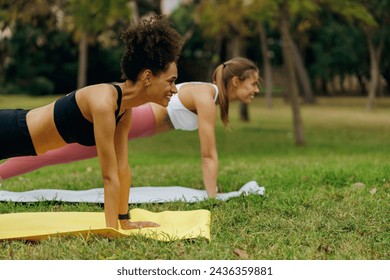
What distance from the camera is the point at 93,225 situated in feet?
12.1

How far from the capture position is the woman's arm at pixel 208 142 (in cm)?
471

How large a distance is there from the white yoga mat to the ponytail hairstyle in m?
0.70

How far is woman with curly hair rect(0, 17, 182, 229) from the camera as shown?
11.0 feet

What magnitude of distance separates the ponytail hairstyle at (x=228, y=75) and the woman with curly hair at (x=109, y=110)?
1.61 meters

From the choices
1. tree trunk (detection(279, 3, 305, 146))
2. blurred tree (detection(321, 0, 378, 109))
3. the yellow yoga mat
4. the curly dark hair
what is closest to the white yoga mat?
the yellow yoga mat

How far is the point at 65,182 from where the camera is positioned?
225 inches

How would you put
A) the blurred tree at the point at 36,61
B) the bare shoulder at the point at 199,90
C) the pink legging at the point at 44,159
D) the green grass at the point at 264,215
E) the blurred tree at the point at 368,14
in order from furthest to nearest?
the blurred tree at the point at 36,61 → the blurred tree at the point at 368,14 → the bare shoulder at the point at 199,90 → the pink legging at the point at 44,159 → the green grass at the point at 264,215

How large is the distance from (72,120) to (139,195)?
148cm

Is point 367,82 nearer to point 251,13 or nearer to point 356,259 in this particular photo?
point 251,13

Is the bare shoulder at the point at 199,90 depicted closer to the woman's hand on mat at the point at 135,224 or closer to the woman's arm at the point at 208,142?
the woman's arm at the point at 208,142

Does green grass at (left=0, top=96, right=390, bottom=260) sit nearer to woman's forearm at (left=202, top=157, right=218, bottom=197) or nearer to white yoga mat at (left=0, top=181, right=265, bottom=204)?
white yoga mat at (left=0, top=181, right=265, bottom=204)

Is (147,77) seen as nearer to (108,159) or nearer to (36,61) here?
(108,159)

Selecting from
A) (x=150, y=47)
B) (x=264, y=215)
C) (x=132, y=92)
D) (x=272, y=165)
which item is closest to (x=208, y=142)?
(x=264, y=215)

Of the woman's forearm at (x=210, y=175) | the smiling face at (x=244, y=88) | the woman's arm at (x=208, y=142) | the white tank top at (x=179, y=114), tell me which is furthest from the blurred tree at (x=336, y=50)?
the woman's forearm at (x=210, y=175)
